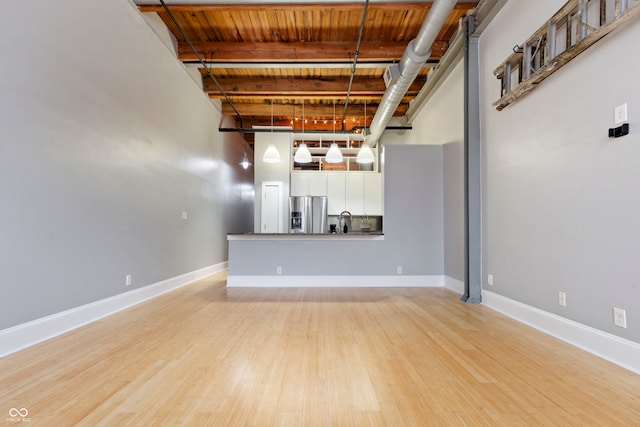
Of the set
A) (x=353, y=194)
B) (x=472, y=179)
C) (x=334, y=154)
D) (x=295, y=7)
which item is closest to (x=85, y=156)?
(x=295, y=7)

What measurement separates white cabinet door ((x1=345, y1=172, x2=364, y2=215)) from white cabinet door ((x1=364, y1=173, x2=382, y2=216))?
10 cm

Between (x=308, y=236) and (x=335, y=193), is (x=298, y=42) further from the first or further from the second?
(x=335, y=193)

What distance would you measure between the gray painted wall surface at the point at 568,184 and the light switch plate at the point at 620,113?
40 millimetres

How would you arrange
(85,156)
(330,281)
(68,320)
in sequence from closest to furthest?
(68,320)
(85,156)
(330,281)

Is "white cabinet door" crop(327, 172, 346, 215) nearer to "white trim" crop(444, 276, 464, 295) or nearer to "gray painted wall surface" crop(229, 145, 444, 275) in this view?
"gray painted wall surface" crop(229, 145, 444, 275)

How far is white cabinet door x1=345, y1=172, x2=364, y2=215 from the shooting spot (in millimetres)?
7820

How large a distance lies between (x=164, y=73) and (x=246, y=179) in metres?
5.24

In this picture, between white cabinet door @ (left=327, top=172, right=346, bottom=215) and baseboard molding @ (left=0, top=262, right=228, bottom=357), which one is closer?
baseboard molding @ (left=0, top=262, right=228, bottom=357)

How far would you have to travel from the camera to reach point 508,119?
11.1ft

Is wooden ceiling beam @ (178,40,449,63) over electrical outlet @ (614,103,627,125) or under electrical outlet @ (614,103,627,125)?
over

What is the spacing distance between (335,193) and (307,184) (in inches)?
29.9

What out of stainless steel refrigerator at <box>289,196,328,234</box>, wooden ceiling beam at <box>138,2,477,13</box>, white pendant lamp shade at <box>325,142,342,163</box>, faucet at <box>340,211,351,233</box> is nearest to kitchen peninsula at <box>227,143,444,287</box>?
white pendant lamp shade at <box>325,142,342,163</box>

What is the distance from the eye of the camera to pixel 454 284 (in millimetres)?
4633

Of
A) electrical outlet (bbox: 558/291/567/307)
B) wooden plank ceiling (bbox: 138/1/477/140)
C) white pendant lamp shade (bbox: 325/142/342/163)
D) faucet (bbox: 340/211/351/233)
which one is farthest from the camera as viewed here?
faucet (bbox: 340/211/351/233)
